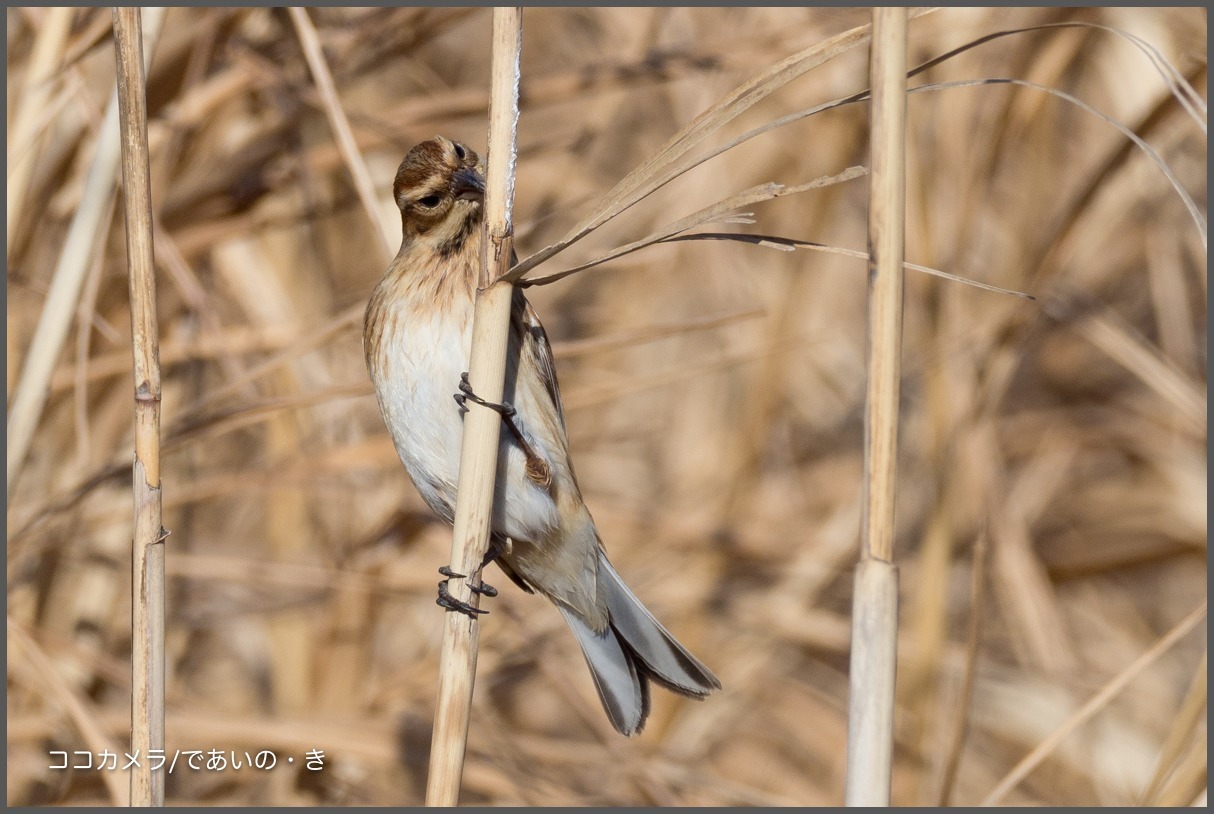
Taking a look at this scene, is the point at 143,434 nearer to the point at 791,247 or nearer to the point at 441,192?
the point at 441,192

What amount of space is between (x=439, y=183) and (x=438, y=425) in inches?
18.8

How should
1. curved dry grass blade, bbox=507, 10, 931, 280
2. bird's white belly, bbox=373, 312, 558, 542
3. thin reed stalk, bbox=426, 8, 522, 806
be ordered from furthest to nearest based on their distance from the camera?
bird's white belly, bbox=373, 312, 558, 542 < thin reed stalk, bbox=426, 8, 522, 806 < curved dry grass blade, bbox=507, 10, 931, 280

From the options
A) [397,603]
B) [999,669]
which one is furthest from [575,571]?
[999,669]

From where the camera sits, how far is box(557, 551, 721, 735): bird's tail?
2.32 m

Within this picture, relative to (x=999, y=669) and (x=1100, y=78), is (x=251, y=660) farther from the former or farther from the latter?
(x=1100, y=78)

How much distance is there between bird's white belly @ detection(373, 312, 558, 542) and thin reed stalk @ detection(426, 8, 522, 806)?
47 cm

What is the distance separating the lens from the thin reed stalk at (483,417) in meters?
1.57

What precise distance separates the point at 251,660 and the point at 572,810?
169 cm

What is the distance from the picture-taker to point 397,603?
3885 mm

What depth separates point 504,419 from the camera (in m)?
2.21

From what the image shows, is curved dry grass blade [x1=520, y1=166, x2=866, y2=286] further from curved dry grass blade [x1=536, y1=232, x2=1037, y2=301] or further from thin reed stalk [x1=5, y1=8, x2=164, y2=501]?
thin reed stalk [x1=5, y1=8, x2=164, y2=501]

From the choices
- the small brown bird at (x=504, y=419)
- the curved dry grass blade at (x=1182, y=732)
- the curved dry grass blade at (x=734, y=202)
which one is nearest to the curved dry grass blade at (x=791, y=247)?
A: the curved dry grass blade at (x=734, y=202)

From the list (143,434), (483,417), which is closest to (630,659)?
(483,417)

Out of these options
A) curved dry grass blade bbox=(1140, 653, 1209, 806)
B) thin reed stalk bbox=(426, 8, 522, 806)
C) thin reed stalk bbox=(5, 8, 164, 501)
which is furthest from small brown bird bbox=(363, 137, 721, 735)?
curved dry grass blade bbox=(1140, 653, 1209, 806)
